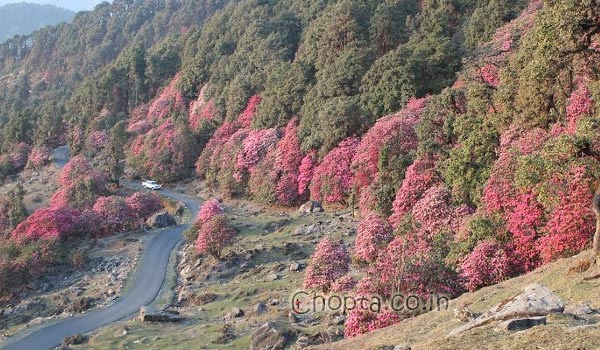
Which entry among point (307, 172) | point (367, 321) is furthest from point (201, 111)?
point (367, 321)

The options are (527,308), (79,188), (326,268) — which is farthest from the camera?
(79,188)

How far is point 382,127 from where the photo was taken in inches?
1864

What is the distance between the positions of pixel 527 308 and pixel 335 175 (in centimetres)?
3899

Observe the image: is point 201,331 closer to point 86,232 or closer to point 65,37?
point 86,232

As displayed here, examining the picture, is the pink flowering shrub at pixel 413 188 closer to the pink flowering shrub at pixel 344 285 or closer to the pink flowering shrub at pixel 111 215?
the pink flowering shrub at pixel 344 285

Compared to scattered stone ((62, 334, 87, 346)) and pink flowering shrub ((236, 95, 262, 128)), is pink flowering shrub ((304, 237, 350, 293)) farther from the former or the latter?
pink flowering shrub ((236, 95, 262, 128))

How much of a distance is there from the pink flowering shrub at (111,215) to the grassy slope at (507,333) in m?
45.6

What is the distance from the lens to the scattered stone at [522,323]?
44.7 ft

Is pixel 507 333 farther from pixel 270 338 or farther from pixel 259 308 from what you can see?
pixel 259 308

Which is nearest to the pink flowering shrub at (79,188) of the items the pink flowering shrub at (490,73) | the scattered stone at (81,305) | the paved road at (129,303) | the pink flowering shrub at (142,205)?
the pink flowering shrub at (142,205)

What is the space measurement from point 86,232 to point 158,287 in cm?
1838

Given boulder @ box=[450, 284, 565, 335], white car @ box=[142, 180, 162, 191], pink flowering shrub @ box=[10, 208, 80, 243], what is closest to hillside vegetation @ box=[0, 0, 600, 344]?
pink flowering shrub @ box=[10, 208, 80, 243]

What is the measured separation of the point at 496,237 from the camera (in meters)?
28.2

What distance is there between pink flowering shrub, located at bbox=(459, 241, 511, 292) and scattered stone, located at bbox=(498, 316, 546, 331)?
12.1m
